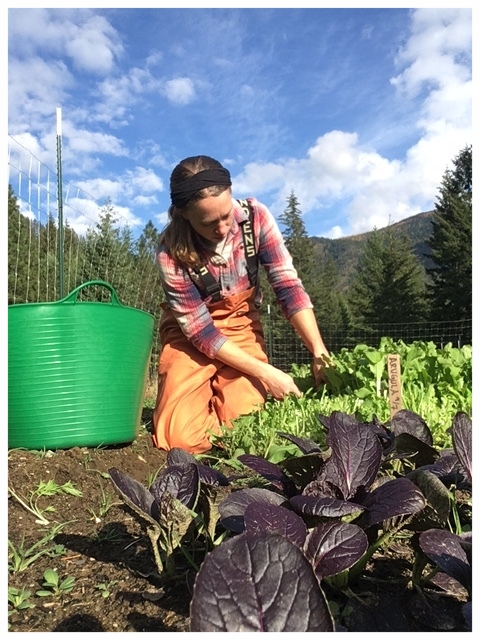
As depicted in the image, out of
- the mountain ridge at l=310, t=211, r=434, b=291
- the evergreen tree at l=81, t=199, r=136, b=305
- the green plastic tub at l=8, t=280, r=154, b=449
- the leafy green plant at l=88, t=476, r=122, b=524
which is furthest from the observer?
the mountain ridge at l=310, t=211, r=434, b=291

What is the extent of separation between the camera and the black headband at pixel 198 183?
2.84 m

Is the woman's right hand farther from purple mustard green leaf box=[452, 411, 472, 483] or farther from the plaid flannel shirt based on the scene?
purple mustard green leaf box=[452, 411, 472, 483]

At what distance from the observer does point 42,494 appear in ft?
5.48

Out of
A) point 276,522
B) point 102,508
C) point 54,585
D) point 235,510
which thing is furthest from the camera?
point 102,508

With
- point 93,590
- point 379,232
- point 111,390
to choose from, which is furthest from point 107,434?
point 379,232

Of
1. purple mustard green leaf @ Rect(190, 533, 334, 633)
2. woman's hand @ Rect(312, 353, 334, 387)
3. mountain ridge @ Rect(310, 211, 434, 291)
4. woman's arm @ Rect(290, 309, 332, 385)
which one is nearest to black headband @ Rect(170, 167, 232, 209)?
woman's arm @ Rect(290, 309, 332, 385)

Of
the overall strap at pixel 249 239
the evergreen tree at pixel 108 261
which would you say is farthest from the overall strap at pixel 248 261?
the evergreen tree at pixel 108 261

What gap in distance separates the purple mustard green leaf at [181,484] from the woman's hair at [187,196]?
6.65ft

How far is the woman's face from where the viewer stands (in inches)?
112

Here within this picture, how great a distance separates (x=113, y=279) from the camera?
808cm

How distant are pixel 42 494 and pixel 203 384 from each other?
65.5 inches

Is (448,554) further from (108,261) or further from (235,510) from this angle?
(108,261)

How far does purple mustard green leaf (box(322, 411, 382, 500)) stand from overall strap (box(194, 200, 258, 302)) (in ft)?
7.50

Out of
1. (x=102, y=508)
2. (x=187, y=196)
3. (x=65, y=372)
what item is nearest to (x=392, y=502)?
(x=102, y=508)
